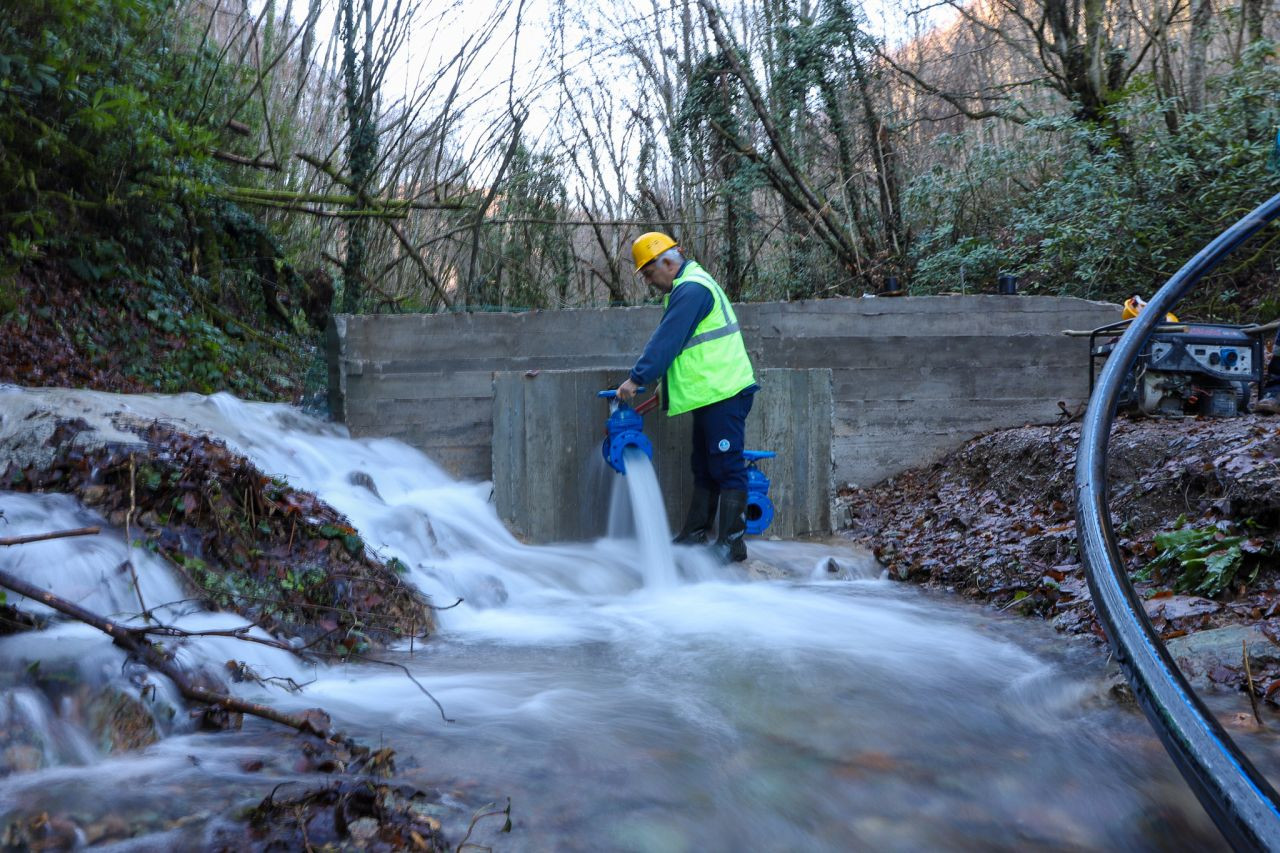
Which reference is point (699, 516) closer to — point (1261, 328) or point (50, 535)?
point (50, 535)

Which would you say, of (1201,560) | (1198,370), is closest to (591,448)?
(1201,560)

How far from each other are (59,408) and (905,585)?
5.44m

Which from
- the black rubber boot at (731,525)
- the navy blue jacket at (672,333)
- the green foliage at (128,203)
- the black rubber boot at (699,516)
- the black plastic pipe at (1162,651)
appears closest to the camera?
the black plastic pipe at (1162,651)

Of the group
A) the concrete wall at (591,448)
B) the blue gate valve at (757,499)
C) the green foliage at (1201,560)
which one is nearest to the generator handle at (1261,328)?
the green foliage at (1201,560)

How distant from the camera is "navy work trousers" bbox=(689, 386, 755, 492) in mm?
6660

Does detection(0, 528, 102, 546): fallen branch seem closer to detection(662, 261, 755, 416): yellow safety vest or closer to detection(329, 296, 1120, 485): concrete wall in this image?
detection(662, 261, 755, 416): yellow safety vest

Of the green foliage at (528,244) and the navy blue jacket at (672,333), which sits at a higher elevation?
the green foliage at (528,244)

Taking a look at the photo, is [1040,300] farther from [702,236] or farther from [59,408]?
[59,408]

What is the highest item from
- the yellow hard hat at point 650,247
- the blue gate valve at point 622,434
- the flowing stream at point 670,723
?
the yellow hard hat at point 650,247

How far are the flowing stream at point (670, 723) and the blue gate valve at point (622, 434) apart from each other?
1052 millimetres

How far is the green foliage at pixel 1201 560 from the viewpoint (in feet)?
14.8

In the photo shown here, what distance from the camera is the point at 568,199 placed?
15797mm

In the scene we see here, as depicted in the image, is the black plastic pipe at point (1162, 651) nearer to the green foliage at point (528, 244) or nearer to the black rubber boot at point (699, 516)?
the black rubber boot at point (699, 516)

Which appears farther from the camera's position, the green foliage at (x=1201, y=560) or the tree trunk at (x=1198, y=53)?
the tree trunk at (x=1198, y=53)
